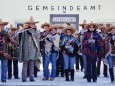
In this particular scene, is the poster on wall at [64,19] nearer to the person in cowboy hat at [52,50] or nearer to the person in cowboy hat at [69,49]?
the person in cowboy hat at [52,50]

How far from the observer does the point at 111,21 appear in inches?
1041

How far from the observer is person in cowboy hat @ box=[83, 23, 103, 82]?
15641 mm

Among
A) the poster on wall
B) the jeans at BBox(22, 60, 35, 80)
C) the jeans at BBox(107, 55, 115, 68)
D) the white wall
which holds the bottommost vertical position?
the jeans at BBox(22, 60, 35, 80)

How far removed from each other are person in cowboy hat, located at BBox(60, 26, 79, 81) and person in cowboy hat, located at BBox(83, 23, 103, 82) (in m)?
0.44

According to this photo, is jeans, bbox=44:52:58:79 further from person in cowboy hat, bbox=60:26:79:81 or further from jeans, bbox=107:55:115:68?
jeans, bbox=107:55:115:68

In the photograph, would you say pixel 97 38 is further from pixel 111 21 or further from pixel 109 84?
pixel 111 21

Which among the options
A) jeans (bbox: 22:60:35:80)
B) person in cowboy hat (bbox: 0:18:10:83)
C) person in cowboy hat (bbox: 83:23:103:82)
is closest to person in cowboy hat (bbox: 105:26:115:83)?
person in cowboy hat (bbox: 83:23:103:82)

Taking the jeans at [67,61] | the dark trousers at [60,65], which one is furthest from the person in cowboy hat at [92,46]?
the dark trousers at [60,65]

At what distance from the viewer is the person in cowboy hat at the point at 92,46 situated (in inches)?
616

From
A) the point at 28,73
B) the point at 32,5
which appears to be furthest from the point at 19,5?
the point at 28,73

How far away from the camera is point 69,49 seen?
1602 cm

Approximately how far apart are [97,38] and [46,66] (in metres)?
2.08

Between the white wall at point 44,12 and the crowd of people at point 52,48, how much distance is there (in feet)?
31.5

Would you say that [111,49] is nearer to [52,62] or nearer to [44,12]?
[52,62]
